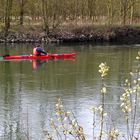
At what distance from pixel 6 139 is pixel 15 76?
11063 millimetres

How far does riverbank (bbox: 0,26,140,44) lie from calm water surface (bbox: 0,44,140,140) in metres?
10.6

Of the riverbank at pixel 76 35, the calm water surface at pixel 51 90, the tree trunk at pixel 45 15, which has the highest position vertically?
the tree trunk at pixel 45 15

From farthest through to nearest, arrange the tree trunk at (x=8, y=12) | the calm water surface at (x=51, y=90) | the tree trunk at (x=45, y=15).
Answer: the tree trunk at (x=8, y=12) → the tree trunk at (x=45, y=15) → the calm water surface at (x=51, y=90)

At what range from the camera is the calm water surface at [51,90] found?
13.5m

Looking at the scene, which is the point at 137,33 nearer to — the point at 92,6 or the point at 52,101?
the point at 92,6

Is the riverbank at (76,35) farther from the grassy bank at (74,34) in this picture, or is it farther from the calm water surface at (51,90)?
the calm water surface at (51,90)

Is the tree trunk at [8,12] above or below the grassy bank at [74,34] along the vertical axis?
above

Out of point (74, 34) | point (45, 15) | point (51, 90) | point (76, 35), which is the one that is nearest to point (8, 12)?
point (45, 15)

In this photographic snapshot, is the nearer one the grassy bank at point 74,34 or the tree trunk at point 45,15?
the grassy bank at point 74,34

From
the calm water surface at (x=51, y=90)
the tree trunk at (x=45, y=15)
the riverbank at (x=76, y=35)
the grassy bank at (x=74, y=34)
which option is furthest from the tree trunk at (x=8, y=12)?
the calm water surface at (x=51, y=90)

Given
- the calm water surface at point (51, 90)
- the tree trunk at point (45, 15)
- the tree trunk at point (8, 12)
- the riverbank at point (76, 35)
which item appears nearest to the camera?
the calm water surface at point (51, 90)

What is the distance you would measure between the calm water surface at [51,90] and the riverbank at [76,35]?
10.6m

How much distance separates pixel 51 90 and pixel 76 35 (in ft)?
77.7

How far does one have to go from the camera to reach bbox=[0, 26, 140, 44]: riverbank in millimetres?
41969
